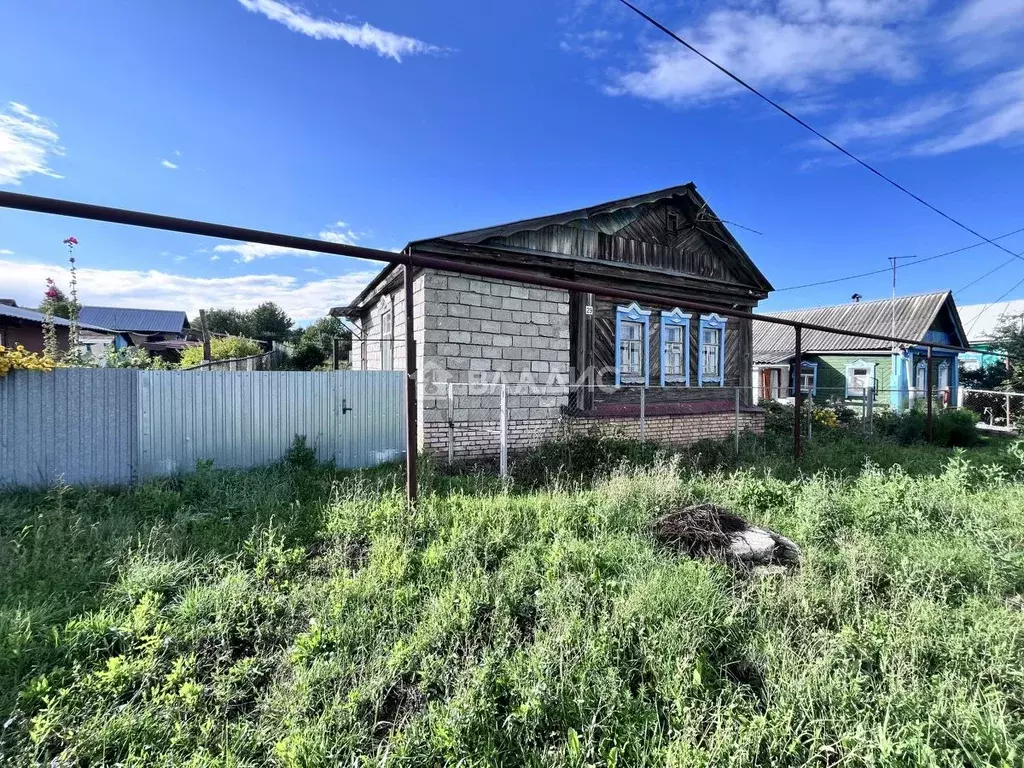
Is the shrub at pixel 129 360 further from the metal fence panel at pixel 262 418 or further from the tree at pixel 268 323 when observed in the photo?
the tree at pixel 268 323

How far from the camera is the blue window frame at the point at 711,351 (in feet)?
33.5

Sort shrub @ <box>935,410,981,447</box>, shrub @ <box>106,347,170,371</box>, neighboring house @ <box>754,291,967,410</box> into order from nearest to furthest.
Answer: shrub @ <box>106,347,170,371</box>
shrub @ <box>935,410,981,447</box>
neighboring house @ <box>754,291,967,410</box>

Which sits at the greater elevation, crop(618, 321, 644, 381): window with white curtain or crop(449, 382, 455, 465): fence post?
crop(618, 321, 644, 381): window with white curtain

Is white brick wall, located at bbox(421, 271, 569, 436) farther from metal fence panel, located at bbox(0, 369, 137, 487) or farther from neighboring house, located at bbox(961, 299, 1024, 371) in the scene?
neighboring house, located at bbox(961, 299, 1024, 371)

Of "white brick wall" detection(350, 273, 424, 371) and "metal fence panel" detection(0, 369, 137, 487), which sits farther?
"white brick wall" detection(350, 273, 424, 371)

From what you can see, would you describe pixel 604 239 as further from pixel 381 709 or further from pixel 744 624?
pixel 381 709

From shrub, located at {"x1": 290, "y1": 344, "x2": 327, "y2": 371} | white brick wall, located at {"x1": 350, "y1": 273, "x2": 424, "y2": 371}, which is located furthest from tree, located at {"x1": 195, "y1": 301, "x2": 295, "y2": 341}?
white brick wall, located at {"x1": 350, "y1": 273, "x2": 424, "y2": 371}

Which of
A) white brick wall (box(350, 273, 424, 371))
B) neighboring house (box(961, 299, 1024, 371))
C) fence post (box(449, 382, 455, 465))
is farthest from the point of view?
neighboring house (box(961, 299, 1024, 371))

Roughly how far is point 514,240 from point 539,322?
1532mm

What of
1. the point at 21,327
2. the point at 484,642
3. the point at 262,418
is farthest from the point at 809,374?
the point at 21,327

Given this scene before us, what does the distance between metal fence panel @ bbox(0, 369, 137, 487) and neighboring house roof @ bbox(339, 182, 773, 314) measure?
3.81 metres

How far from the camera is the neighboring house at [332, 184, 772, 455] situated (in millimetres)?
7188

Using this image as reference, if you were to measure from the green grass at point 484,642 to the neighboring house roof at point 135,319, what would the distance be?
1657 inches

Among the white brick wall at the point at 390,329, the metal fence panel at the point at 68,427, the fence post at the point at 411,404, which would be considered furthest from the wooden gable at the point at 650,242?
the metal fence panel at the point at 68,427
